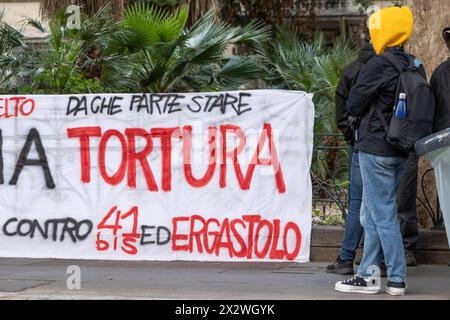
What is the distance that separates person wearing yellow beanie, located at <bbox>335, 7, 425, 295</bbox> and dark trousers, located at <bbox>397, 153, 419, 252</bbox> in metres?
1.27

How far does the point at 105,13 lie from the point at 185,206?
350 centimetres

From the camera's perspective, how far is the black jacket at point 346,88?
7.07 meters

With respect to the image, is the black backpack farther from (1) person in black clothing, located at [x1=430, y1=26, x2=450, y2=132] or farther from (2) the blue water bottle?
(1) person in black clothing, located at [x1=430, y1=26, x2=450, y2=132]

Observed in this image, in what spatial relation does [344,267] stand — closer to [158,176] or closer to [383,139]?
[383,139]

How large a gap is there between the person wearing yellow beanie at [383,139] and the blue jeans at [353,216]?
69 centimetres

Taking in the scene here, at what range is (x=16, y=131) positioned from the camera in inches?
329

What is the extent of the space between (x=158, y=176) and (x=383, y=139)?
2.54m

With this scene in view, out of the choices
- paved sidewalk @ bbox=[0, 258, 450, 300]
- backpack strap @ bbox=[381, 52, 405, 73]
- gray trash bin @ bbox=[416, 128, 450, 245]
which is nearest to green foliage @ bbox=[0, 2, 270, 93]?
paved sidewalk @ bbox=[0, 258, 450, 300]

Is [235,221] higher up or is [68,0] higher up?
[68,0]

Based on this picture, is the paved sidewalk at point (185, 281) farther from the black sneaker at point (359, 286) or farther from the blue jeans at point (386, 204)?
the blue jeans at point (386, 204)

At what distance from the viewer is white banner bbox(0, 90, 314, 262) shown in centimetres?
794

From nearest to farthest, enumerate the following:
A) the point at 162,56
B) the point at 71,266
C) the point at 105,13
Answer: the point at 71,266
the point at 162,56
the point at 105,13
